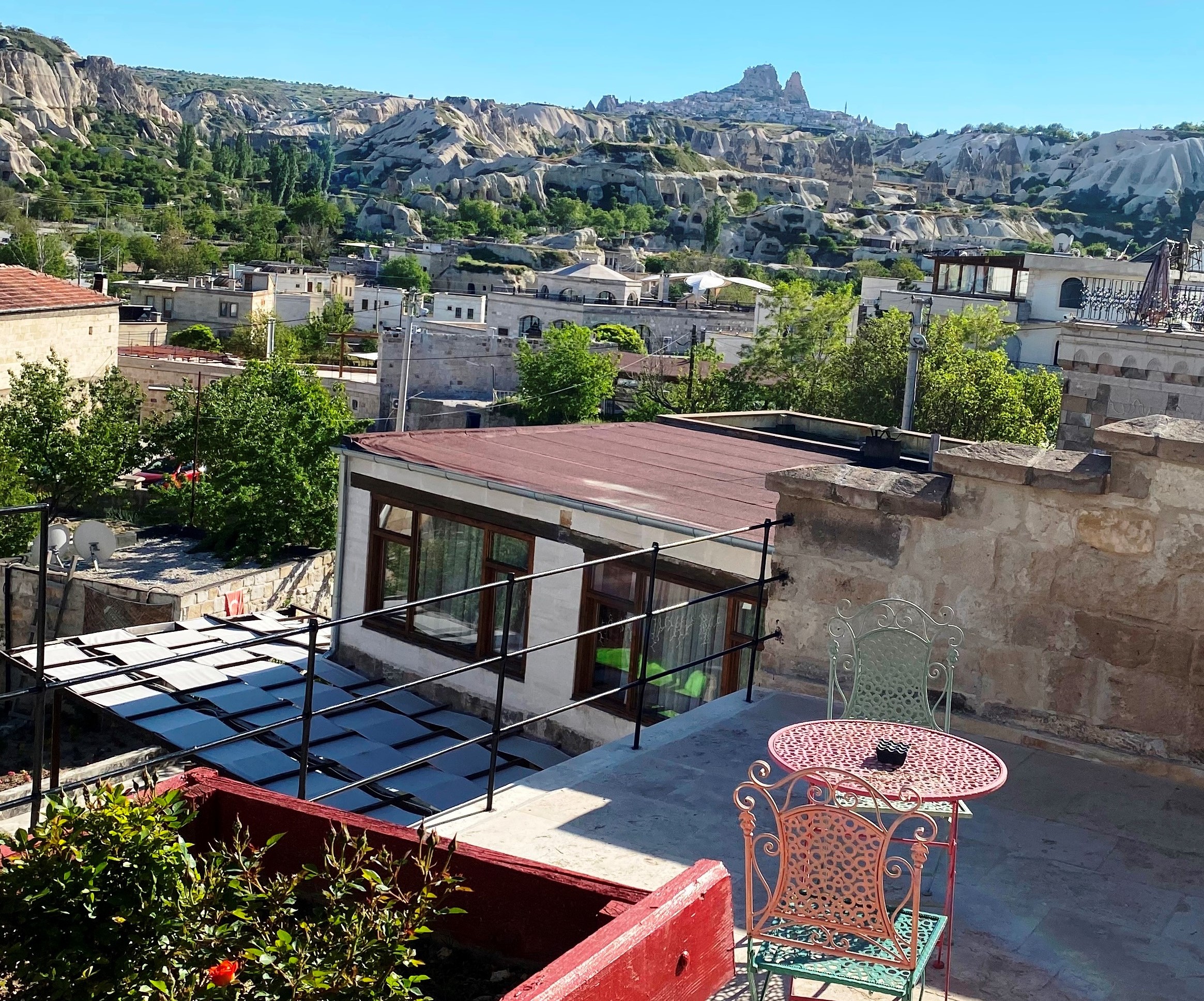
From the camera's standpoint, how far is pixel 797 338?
146 feet

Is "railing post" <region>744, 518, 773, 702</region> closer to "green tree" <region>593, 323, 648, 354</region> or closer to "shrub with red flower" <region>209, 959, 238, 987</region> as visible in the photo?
"shrub with red flower" <region>209, 959, 238, 987</region>

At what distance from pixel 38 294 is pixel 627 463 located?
123 ft

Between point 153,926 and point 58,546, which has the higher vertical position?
point 153,926

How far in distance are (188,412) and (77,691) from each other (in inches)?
1044

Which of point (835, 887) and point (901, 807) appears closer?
point (835, 887)

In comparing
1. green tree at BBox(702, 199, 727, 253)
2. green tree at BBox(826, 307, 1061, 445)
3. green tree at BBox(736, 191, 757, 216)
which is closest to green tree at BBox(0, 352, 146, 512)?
green tree at BBox(826, 307, 1061, 445)

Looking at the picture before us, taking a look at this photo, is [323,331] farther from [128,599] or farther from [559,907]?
[559,907]

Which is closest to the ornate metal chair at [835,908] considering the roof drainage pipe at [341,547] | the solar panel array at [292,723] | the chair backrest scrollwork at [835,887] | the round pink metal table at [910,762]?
the chair backrest scrollwork at [835,887]

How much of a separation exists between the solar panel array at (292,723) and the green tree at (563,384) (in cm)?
3360

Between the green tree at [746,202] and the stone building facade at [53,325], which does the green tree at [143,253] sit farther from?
the green tree at [746,202]

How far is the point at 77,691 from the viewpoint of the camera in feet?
39.5

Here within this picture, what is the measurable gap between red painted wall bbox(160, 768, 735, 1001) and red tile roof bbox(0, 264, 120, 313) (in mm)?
41891

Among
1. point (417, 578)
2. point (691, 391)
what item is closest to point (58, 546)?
point (417, 578)

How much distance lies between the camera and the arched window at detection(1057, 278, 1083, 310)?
163 ft
